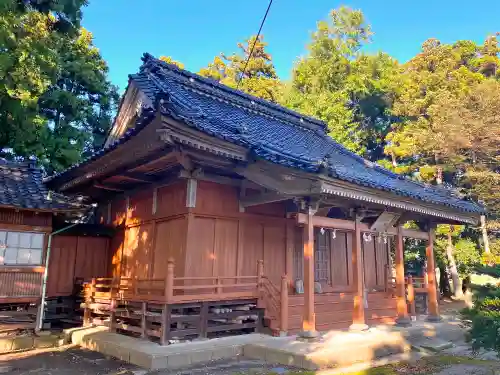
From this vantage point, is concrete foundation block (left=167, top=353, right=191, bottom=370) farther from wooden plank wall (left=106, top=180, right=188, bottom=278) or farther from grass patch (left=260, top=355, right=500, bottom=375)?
wooden plank wall (left=106, top=180, right=188, bottom=278)

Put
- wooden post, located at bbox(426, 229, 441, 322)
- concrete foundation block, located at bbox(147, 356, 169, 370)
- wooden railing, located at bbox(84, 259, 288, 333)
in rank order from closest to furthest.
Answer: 1. concrete foundation block, located at bbox(147, 356, 169, 370)
2. wooden railing, located at bbox(84, 259, 288, 333)
3. wooden post, located at bbox(426, 229, 441, 322)

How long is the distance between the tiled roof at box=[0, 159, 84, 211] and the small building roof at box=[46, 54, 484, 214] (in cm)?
74

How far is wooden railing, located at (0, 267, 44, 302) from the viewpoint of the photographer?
10.3 meters

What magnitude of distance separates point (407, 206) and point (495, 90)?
50.7 ft

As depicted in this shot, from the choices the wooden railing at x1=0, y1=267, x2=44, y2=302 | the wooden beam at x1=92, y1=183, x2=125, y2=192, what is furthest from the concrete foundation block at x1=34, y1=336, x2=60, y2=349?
the wooden beam at x1=92, y1=183, x2=125, y2=192

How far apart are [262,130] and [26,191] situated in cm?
692

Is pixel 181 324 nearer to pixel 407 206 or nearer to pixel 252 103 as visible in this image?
pixel 407 206

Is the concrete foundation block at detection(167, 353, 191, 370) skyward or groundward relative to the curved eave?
groundward

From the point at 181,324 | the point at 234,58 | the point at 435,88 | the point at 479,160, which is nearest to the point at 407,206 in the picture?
the point at 181,324

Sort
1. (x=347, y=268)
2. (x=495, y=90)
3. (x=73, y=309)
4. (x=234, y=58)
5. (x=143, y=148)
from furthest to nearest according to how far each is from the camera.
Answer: (x=234, y=58) < (x=495, y=90) < (x=347, y=268) < (x=73, y=309) < (x=143, y=148)

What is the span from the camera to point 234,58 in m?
40.2

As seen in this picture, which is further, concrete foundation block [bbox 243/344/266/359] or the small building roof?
the small building roof

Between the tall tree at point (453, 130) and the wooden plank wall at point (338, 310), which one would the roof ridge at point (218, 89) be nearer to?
the wooden plank wall at point (338, 310)

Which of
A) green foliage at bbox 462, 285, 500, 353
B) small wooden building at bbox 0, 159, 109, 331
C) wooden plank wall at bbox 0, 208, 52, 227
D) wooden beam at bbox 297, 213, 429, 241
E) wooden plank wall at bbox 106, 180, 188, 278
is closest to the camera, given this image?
green foliage at bbox 462, 285, 500, 353
